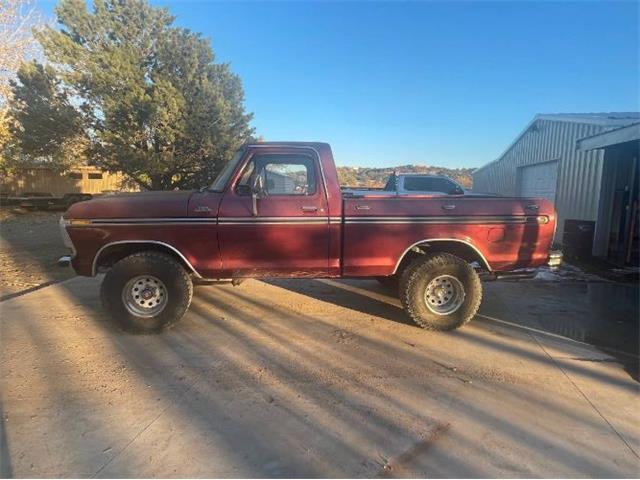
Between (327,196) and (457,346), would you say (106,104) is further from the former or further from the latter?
(457,346)

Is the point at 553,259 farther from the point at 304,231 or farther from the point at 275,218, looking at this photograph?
the point at 275,218

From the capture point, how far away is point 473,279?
4.93 m

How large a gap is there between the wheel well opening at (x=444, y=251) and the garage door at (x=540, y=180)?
958 centimetres

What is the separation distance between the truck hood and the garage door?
1213 cm

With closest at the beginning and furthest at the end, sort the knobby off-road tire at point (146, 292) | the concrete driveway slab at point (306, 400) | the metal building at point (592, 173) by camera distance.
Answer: the concrete driveway slab at point (306, 400) → the knobby off-road tire at point (146, 292) → the metal building at point (592, 173)

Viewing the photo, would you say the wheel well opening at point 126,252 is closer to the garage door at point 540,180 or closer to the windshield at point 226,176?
the windshield at point 226,176

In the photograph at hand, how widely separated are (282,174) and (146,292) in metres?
2.06

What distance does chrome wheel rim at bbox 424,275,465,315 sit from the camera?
196 inches

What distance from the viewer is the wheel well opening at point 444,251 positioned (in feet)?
16.7

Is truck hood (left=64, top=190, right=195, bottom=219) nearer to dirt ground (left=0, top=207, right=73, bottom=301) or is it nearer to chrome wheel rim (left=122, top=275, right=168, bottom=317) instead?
chrome wheel rim (left=122, top=275, right=168, bottom=317)

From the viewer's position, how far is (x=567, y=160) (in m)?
12.4

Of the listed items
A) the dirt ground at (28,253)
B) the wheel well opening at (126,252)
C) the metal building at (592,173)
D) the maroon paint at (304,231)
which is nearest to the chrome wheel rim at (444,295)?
the maroon paint at (304,231)

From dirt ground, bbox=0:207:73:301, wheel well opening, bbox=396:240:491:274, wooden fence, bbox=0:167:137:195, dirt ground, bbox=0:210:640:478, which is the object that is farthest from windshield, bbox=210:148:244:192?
wooden fence, bbox=0:167:137:195

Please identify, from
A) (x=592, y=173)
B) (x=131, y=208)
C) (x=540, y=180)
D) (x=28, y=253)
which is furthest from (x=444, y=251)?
(x=540, y=180)
